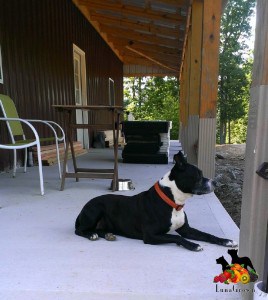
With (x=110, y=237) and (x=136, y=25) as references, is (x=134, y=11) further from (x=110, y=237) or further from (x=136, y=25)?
(x=110, y=237)

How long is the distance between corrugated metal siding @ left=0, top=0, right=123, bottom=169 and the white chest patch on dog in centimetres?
280

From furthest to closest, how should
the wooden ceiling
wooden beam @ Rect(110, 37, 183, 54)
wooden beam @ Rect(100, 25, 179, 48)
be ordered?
wooden beam @ Rect(110, 37, 183, 54), wooden beam @ Rect(100, 25, 179, 48), the wooden ceiling

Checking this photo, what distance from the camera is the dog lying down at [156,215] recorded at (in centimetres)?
166

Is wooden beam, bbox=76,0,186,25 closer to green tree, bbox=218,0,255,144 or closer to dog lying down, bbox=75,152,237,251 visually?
dog lying down, bbox=75,152,237,251

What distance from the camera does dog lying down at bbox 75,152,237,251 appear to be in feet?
5.46

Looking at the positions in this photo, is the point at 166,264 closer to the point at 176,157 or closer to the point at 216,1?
the point at 176,157

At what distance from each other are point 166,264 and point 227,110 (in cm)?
1690

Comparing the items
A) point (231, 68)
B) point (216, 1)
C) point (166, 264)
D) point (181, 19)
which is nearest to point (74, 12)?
point (181, 19)

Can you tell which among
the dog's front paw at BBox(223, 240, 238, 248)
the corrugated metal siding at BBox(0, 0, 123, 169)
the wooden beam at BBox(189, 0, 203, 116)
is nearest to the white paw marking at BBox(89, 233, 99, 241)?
the dog's front paw at BBox(223, 240, 238, 248)

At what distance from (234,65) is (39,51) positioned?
14.4 m

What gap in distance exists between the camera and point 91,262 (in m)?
1.45

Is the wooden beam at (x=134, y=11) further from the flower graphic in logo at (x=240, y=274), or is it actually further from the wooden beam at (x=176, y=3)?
the flower graphic in logo at (x=240, y=274)

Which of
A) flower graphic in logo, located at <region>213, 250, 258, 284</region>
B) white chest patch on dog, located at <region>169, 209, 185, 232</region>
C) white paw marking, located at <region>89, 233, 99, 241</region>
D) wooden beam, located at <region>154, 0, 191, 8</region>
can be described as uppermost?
wooden beam, located at <region>154, 0, 191, 8</region>

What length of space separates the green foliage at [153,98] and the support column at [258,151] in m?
18.1
